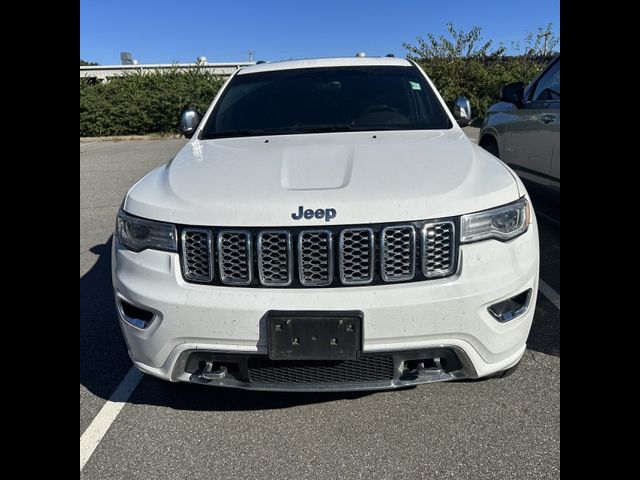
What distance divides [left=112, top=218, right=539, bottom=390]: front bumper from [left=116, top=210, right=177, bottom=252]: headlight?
0.04 m

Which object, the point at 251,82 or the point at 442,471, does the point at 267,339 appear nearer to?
the point at 442,471

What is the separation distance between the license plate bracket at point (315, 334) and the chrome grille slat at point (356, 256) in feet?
0.50

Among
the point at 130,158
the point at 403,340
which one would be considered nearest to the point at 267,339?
the point at 403,340

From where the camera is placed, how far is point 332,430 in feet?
7.56

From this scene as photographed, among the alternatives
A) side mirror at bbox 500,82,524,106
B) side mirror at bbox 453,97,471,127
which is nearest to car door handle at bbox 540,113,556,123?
side mirror at bbox 500,82,524,106

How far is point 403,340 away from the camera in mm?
1962

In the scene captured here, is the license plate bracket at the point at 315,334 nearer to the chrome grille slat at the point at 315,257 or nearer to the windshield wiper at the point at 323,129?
the chrome grille slat at the point at 315,257

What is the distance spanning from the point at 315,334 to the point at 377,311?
267 millimetres

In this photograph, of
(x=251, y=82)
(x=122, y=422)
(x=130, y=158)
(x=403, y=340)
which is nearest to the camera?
(x=403, y=340)

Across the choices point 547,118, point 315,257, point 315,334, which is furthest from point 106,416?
point 547,118

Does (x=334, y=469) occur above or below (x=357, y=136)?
below

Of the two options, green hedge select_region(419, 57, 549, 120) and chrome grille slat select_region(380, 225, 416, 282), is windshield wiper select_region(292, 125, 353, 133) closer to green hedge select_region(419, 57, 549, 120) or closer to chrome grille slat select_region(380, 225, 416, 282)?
chrome grille slat select_region(380, 225, 416, 282)

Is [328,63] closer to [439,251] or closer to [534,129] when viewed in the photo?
[534,129]
